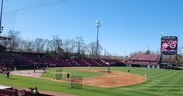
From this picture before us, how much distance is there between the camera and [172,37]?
51.2 m

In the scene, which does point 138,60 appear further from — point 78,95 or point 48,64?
point 78,95

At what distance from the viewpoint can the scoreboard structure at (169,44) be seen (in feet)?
169

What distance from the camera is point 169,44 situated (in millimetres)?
52531

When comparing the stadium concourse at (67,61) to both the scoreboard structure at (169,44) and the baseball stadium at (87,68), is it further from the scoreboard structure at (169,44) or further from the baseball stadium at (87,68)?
the scoreboard structure at (169,44)

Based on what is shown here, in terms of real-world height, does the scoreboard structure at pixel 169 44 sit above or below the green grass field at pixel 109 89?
above

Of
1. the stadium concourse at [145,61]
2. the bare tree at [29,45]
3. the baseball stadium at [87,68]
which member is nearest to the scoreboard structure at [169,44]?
the baseball stadium at [87,68]

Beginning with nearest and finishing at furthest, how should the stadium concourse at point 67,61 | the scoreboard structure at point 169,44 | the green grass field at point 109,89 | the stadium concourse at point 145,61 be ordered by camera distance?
the green grass field at point 109,89, the scoreboard structure at point 169,44, the stadium concourse at point 67,61, the stadium concourse at point 145,61

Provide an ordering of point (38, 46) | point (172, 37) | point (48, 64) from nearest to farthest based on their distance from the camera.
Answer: point (172, 37), point (48, 64), point (38, 46)

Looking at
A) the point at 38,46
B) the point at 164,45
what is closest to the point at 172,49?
the point at 164,45

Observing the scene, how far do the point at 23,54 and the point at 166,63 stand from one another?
2486 inches

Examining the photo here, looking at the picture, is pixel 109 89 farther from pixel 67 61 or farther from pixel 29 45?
pixel 29 45

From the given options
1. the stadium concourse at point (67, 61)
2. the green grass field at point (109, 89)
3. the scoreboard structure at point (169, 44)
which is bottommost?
the green grass field at point (109, 89)

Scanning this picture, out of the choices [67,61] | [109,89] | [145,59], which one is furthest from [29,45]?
[109,89]

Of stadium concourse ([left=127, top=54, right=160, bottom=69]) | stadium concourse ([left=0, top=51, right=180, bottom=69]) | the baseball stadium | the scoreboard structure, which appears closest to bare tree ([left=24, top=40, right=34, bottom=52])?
the baseball stadium
